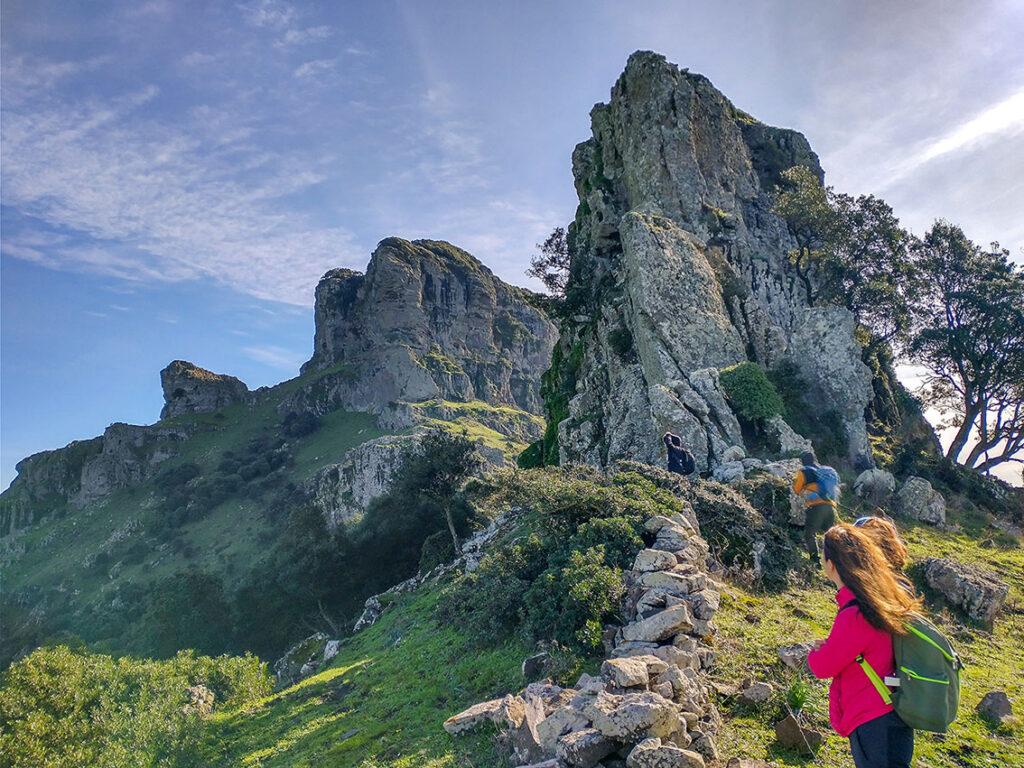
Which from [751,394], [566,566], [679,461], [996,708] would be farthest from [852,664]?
[751,394]

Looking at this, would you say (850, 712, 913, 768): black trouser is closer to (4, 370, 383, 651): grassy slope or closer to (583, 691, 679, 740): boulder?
(583, 691, 679, 740): boulder

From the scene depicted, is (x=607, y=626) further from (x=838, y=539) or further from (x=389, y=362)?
(x=389, y=362)

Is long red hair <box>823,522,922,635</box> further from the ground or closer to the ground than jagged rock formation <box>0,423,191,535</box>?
closer to the ground

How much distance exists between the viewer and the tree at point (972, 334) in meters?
29.5

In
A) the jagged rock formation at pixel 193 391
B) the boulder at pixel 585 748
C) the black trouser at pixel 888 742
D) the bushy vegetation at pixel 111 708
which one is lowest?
the bushy vegetation at pixel 111 708

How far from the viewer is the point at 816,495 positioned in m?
12.1

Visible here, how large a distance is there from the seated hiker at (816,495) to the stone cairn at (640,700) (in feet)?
10.9

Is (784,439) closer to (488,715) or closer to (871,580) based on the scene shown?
(488,715)

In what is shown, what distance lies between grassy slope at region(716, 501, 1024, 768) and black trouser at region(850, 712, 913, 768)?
97.9 inches

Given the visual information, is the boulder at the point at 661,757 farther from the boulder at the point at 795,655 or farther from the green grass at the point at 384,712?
the boulder at the point at 795,655

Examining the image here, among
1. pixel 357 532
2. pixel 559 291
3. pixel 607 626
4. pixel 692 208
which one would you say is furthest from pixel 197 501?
pixel 607 626

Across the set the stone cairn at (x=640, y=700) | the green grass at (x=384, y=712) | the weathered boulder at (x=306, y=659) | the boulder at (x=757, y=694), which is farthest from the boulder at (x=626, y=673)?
the weathered boulder at (x=306, y=659)

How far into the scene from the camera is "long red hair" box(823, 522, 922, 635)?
158 inches

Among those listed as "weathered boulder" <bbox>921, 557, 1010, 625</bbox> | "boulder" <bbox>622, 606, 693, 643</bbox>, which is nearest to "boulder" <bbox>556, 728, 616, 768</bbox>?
"boulder" <bbox>622, 606, 693, 643</bbox>
